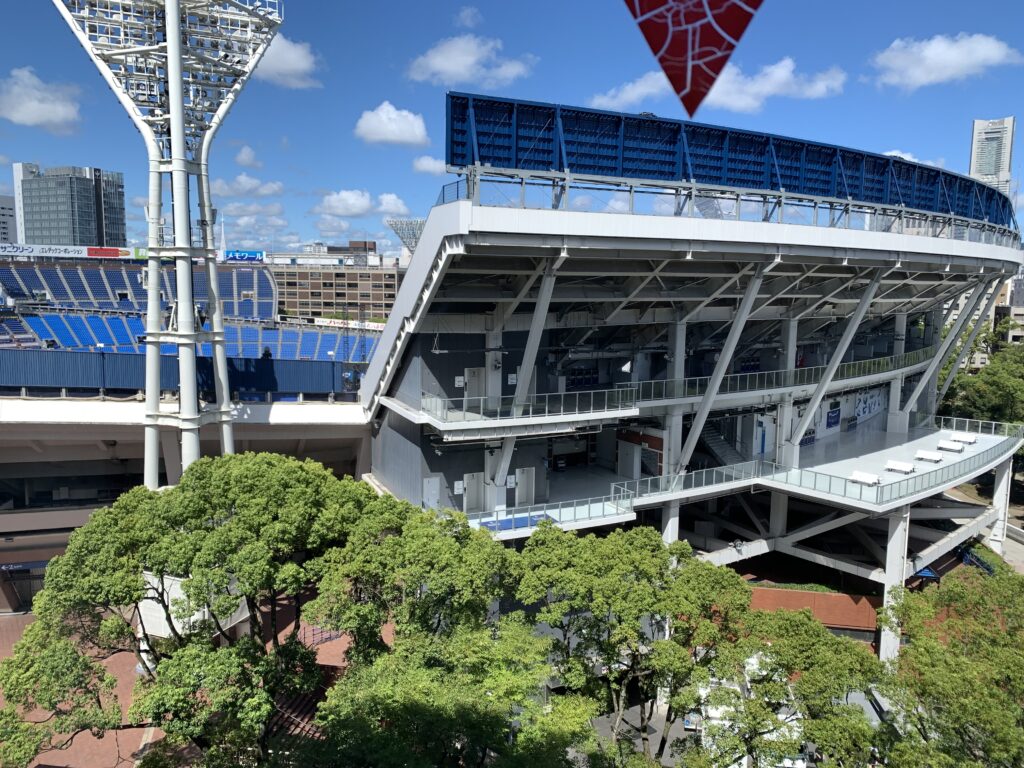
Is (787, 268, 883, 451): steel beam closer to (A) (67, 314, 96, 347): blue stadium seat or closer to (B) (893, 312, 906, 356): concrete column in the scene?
(B) (893, 312, 906, 356): concrete column

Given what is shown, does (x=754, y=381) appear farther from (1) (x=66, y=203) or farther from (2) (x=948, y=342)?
(1) (x=66, y=203)

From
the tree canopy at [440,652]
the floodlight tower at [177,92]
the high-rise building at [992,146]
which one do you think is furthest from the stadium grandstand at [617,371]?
the high-rise building at [992,146]

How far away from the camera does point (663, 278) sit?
2420cm

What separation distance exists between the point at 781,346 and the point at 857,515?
27.8 ft

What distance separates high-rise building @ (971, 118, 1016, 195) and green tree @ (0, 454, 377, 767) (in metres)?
180

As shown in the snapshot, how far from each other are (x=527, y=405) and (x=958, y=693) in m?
13.7

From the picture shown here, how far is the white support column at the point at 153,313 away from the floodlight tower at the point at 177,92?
1.3 inches

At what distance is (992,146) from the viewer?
156m

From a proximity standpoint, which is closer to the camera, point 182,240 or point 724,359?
point 182,240

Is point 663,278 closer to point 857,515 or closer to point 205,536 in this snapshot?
point 857,515

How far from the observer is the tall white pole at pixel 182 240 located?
20.3 metres

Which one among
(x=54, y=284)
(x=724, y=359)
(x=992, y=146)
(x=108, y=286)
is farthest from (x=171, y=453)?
(x=992, y=146)

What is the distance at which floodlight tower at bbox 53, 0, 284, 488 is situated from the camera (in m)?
20.8

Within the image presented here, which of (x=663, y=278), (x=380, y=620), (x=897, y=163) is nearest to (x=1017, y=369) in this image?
(x=897, y=163)
